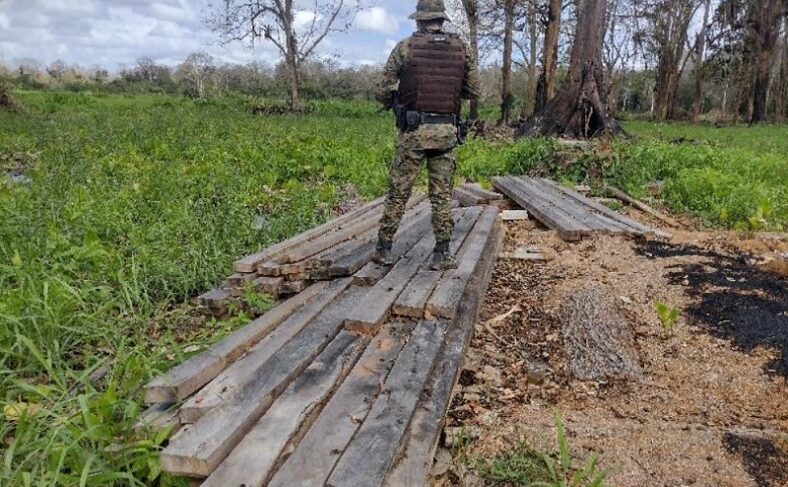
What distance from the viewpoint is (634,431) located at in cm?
306

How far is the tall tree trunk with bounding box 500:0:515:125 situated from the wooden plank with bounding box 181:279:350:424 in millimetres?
19989

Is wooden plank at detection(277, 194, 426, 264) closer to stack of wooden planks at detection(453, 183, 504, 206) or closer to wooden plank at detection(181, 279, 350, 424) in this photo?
wooden plank at detection(181, 279, 350, 424)

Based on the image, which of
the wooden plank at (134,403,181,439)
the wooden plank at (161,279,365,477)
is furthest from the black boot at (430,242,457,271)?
the wooden plank at (134,403,181,439)

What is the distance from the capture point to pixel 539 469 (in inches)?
108

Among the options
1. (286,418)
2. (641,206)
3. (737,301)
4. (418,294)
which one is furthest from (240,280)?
(641,206)

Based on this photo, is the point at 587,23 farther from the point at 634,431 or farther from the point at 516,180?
the point at 634,431

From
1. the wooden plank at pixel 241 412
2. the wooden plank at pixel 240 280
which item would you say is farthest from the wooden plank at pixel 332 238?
the wooden plank at pixel 241 412

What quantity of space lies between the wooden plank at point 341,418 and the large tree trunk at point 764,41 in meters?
34.8

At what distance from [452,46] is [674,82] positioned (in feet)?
135

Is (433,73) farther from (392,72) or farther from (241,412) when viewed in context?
(241,412)

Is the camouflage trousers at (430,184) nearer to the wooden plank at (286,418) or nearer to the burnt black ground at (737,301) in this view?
the wooden plank at (286,418)

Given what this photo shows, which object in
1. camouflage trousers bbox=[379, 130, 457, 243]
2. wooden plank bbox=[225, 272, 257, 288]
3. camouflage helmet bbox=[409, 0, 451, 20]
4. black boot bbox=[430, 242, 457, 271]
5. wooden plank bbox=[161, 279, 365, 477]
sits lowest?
wooden plank bbox=[161, 279, 365, 477]

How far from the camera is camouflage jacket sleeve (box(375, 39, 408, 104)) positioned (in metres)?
4.59

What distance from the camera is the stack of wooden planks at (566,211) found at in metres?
6.62
